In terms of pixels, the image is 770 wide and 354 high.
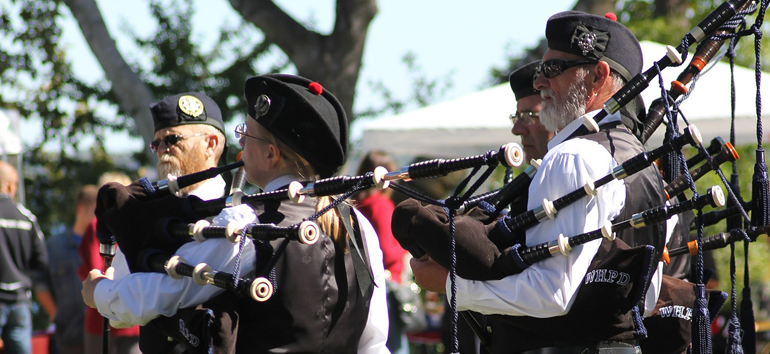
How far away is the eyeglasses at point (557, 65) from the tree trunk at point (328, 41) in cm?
577

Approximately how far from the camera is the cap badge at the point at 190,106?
12.7 feet

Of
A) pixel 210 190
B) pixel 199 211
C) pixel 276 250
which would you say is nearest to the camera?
pixel 276 250

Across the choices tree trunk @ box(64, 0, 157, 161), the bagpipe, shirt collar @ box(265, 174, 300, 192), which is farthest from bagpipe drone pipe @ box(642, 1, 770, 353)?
tree trunk @ box(64, 0, 157, 161)

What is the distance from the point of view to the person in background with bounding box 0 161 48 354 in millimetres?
6633

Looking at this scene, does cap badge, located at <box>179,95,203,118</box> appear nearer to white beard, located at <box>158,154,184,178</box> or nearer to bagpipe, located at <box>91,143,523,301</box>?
white beard, located at <box>158,154,184,178</box>

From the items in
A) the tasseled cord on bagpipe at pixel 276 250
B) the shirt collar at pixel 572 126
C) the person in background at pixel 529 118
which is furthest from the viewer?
the person in background at pixel 529 118

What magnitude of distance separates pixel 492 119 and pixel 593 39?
3.54m

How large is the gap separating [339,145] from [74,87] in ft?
31.9

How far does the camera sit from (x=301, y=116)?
9.71 feet

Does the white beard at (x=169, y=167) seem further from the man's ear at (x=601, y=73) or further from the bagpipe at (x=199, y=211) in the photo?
the man's ear at (x=601, y=73)

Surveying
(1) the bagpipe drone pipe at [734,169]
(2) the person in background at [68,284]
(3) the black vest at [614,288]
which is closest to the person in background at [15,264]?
(2) the person in background at [68,284]

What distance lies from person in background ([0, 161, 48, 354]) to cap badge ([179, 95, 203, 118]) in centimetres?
345

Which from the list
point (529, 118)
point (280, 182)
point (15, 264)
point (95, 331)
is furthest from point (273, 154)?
point (15, 264)

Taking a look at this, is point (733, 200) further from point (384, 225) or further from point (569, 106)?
point (384, 225)
